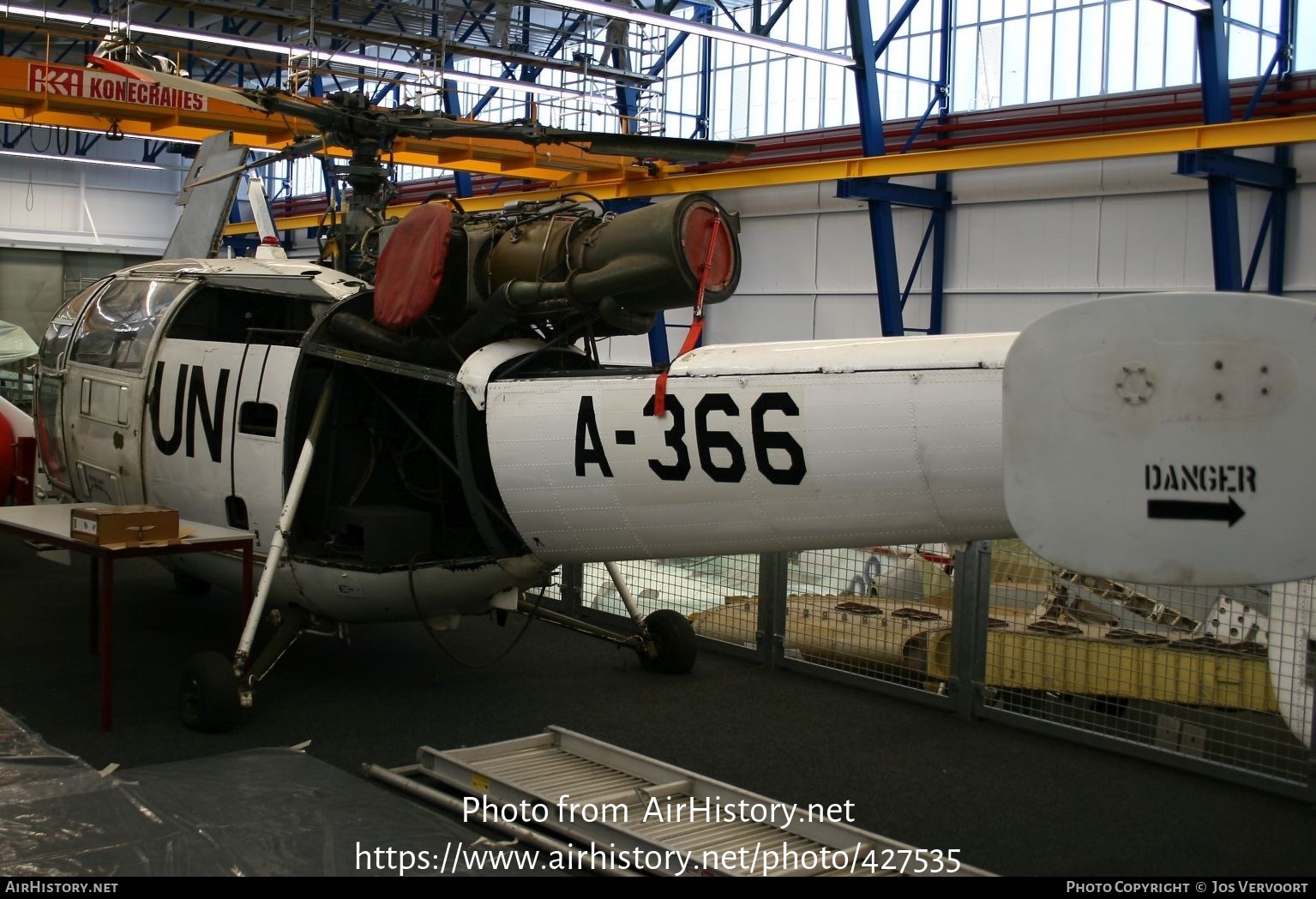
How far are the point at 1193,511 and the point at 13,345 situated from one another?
15654 millimetres

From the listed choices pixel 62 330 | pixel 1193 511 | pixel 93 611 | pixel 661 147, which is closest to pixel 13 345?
pixel 62 330

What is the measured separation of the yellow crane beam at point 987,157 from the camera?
A: 38.8ft

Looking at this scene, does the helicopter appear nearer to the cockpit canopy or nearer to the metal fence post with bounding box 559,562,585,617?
the cockpit canopy

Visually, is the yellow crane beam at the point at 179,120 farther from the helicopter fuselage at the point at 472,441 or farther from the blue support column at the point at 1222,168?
the helicopter fuselage at the point at 472,441

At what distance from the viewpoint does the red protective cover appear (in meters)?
5.32

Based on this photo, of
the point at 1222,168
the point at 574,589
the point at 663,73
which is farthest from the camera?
the point at 663,73

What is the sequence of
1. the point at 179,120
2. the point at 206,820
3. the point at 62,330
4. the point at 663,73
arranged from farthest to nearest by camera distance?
1. the point at 663,73
2. the point at 179,120
3. the point at 62,330
4. the point at 206,820

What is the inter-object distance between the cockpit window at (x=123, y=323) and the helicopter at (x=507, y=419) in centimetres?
2

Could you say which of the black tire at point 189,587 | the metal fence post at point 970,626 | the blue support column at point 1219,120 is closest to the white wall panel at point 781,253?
the blue support column at point 1219,120

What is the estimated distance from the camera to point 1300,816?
482cm

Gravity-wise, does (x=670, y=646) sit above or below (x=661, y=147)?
below

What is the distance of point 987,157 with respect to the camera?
1398cm

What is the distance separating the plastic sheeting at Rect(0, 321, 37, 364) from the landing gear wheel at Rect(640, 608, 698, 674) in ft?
37.4

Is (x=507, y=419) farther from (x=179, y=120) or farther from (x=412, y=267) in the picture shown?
(x=179, y=120)
